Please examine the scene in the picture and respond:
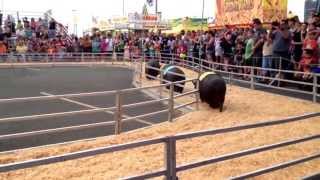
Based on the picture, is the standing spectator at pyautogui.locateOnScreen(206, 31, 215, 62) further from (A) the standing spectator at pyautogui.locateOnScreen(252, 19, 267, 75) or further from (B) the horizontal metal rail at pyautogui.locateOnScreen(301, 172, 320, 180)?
(B) the horizontal metal rail at pyautogui.locateOnScreen(301, 172, 320, 180)

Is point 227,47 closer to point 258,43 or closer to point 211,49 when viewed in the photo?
point 211,49

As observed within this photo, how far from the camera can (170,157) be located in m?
4.81

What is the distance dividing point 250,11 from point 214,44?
22.6ft

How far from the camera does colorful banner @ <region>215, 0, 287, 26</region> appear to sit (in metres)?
26.9

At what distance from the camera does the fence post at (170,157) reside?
15.5ft

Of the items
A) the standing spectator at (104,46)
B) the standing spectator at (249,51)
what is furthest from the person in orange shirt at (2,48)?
the standing spectator at (249,51)

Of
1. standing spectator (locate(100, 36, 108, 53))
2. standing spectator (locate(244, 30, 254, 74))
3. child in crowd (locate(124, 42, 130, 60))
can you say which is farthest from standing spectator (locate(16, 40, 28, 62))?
standing spectator (locate(244, 30, 254, 74))

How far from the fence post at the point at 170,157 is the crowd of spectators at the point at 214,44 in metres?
9.83

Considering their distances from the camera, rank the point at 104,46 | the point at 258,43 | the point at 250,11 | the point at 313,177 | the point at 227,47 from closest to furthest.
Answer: the point at 313,177
the point at 258,43
the point at 227,47
the point at 250,11
the point at 104,46

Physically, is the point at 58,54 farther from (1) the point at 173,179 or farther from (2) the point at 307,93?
(1) the point at 173,179

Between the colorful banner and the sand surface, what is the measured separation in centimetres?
1559

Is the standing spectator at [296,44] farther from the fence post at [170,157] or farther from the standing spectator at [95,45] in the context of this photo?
the standing spectator at [95,45]

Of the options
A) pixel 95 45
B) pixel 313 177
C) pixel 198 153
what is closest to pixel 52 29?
pixel 95 45

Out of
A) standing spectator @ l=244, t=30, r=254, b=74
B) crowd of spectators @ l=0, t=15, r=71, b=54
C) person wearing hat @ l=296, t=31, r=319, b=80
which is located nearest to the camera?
person wearing hat @ l=296, t=31, r=319, b=80
